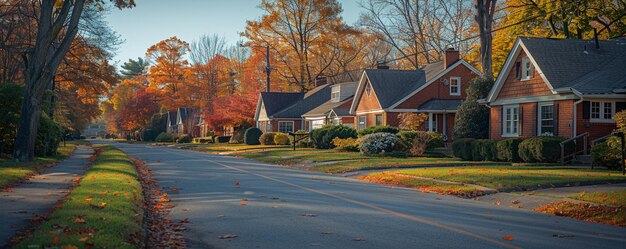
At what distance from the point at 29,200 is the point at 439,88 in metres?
36.1


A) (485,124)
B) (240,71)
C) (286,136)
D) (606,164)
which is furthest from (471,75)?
(240,71)

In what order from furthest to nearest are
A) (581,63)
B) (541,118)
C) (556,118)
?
(581,63)
(541,118)
(556,118)

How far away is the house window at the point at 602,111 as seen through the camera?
26.3 metres

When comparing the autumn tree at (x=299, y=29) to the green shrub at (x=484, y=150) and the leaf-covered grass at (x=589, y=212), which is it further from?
the leaf-covered grass at (x=589, y=212)

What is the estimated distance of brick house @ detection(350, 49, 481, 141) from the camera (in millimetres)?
44844

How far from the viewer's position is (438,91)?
45.9 m

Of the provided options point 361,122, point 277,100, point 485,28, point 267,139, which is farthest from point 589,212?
point 277,100

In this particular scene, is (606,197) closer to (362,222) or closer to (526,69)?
(362,222)

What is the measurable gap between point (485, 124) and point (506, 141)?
8.44 m

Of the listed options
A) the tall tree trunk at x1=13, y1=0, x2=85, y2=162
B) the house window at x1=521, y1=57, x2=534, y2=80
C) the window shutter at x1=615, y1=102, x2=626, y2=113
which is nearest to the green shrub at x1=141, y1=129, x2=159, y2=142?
the tall tree trunk at x1=13, y1=0, x2=85, y2=162

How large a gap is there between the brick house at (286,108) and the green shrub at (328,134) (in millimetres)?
17296

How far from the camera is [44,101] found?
102 feet

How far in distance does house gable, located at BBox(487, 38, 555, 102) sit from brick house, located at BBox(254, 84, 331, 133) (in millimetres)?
32533

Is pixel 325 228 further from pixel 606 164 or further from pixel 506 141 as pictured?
pixel 506 141
